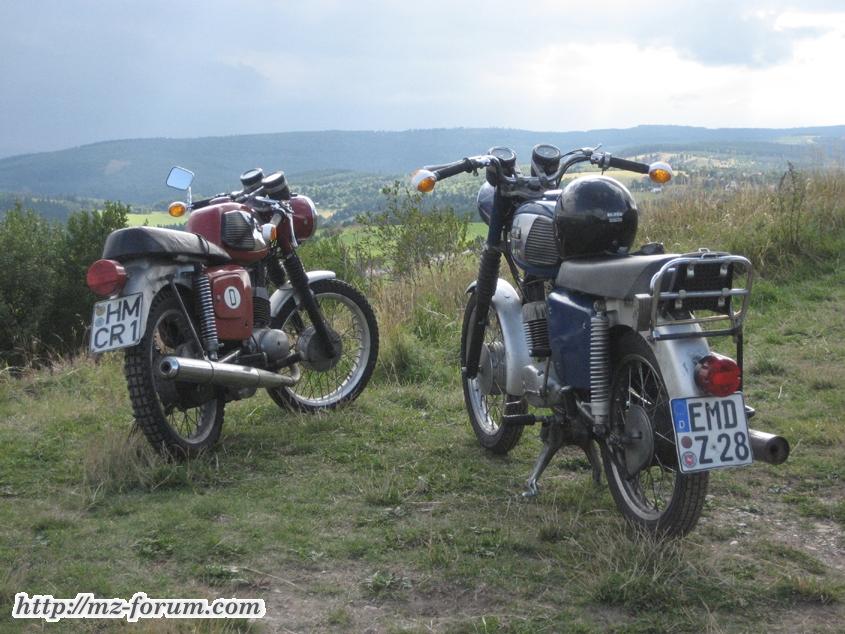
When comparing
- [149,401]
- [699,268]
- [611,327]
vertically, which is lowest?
[149,401]

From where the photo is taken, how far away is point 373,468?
5250 millimetres

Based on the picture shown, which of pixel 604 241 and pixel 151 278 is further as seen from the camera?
pixel 151 278

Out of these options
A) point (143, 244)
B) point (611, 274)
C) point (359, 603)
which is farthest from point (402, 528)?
point (143, 244)

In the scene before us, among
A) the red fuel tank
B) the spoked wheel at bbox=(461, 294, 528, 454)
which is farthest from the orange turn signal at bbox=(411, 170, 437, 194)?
the red fuel tank

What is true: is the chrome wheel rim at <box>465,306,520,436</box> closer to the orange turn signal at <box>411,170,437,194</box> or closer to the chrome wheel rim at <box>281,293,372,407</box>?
the orange turn signal at <box>411,170,437,194</box>

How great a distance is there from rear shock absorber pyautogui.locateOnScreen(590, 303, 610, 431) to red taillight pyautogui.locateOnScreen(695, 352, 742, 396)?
1.76 feet

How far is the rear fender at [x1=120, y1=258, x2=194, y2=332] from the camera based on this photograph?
16.3 ft

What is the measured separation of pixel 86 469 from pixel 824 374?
464 cm

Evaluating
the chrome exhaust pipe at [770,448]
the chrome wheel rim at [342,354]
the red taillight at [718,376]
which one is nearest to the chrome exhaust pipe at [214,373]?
the chrome wheel rim at [342,354]

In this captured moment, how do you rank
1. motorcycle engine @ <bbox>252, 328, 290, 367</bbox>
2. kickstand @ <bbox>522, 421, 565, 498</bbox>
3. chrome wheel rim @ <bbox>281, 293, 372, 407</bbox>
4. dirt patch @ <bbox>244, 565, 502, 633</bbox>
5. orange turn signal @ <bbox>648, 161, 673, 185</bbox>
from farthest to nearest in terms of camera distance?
chrome wheel rim @ <bbox>281, 293, 372, 407</bbox>
motorcycle engine @ <bbox>252, 328, 290, 367</bbox>
orange turn signal @ <bbox>648, 161, 673, 185</bbox>
kickstand @ <bbox>522, 421, 565, 498</bbox>
dirt patch @ <bbox>244, 565, 502, 633</bbox>

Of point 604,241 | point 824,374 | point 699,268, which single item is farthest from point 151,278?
point 824,374

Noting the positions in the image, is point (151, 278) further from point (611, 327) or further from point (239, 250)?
point (611, 327)

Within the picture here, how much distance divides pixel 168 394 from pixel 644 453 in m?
2.46

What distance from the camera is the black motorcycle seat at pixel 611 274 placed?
3828 mm
